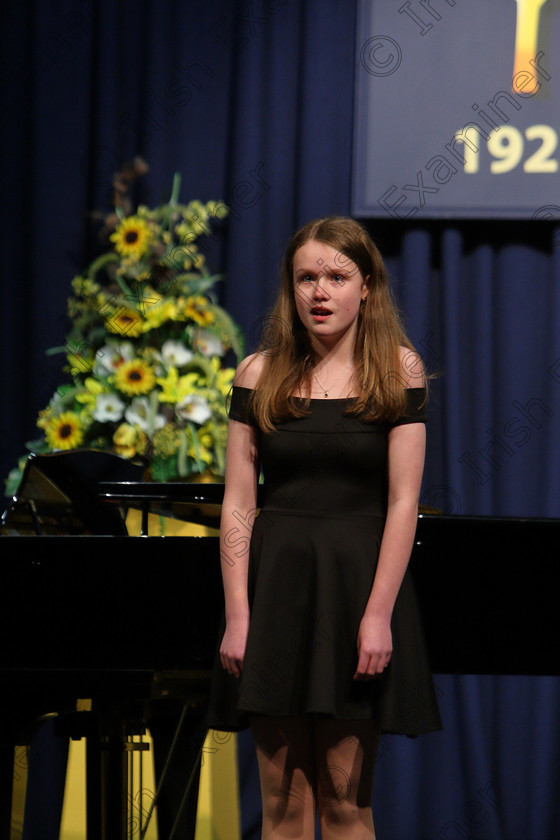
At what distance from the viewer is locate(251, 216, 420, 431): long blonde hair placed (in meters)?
1.58

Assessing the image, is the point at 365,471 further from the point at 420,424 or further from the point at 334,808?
the point at 334,808

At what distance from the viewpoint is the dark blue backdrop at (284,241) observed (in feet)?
10.4

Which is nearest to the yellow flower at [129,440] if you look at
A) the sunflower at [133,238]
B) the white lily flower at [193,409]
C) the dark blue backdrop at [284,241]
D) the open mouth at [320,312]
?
the white lily flower at [193,409]

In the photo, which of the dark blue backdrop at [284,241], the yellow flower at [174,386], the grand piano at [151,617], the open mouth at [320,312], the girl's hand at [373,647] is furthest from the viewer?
the dark blue backdrop at [284,241]

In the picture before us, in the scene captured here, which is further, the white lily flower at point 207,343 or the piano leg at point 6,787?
the white lily flower at point 207,343

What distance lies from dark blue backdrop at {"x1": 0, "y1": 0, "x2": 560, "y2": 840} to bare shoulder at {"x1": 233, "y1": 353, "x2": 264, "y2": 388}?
1.65 meters

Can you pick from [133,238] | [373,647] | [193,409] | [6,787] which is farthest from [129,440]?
[373,647]

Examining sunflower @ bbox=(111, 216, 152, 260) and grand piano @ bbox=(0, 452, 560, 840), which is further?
sunflower @ bbox=(111, 216, 152, 260)

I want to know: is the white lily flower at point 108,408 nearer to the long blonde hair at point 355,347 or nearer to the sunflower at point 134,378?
the sunflower at point 134,378

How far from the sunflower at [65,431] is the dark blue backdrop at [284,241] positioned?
0.63 meters

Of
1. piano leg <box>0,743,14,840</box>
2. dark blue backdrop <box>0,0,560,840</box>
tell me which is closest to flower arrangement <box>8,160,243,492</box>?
dark blue backdrop <box>0,0,560,840</box>

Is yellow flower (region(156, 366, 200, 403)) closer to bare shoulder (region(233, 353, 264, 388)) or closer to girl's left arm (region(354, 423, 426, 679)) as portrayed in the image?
bare shoulder (region(233, 353, 264, 388))

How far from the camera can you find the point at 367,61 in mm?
3250

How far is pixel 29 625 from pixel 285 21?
7.43ft
